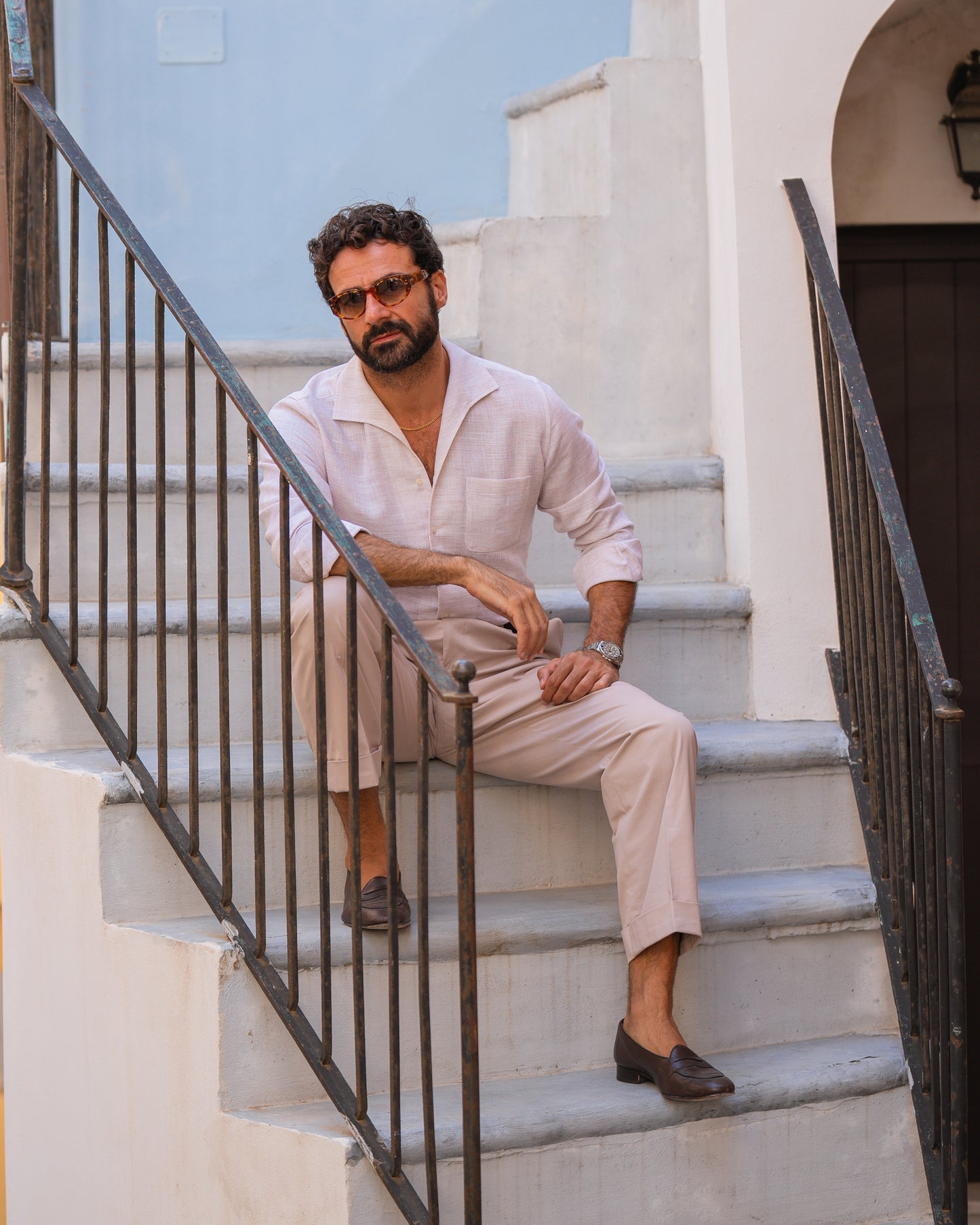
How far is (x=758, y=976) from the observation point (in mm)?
2520

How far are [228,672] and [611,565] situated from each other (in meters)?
0.78

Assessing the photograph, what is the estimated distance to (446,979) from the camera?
7.64ft

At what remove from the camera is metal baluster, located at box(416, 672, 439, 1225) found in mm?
1887

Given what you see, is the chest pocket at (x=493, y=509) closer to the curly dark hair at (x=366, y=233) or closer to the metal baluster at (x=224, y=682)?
the curly dark hair at (x=366, y=233)

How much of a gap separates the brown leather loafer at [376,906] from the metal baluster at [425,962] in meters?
0.34

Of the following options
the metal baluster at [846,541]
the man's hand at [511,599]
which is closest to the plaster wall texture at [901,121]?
the metal baluster at [846,541]

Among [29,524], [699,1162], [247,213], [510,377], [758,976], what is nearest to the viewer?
[699,1162]

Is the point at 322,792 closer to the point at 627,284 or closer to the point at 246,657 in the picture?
the point at 246,657

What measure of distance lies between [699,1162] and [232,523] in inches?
63.3

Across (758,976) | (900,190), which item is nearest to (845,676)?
(758,976)

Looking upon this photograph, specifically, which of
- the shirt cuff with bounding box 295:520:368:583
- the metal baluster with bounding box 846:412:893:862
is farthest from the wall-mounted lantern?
the shirt cuff with bounding box 295:520:368:583

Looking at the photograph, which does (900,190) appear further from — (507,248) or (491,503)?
(491,503)

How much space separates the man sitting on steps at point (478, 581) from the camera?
2277 mm

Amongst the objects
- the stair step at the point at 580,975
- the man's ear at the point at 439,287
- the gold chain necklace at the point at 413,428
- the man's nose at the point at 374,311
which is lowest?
the stair step at the point at 580,975
